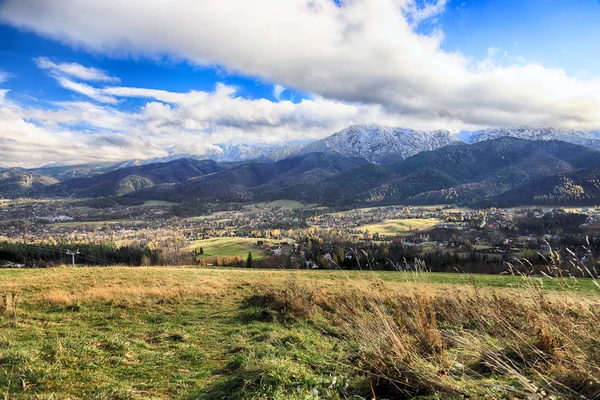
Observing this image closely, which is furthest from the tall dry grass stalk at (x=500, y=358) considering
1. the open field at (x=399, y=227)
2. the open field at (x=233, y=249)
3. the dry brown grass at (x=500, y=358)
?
the open field at (x=399, y=227)

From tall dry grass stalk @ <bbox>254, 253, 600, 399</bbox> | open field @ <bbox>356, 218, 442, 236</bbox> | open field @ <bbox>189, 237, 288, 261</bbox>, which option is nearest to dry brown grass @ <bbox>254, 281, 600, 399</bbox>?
tall dry grass stalk @ <bbox>254, 253, 600, 399</bbox>

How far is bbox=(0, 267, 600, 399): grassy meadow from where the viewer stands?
12.3ft

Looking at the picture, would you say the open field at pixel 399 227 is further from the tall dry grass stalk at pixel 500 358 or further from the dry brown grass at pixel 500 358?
the dry brown grass at pixel 500 358

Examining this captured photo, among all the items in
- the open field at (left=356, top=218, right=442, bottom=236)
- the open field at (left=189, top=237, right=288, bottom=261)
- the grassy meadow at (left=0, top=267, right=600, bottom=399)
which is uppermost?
the grassy meadow at (left=0, top=267, right=600, bottom=399)

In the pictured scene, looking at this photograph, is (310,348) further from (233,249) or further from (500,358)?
(233,249)

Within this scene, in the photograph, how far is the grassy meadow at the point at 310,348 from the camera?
375 centimetres

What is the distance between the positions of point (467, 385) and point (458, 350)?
1304 mm

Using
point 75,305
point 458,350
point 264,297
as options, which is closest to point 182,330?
point 264,297

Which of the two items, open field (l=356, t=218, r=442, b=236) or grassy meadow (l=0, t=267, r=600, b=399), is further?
open field (l=356, t=218, r=442, b=236)

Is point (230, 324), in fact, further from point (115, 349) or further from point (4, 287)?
point (4, 287)

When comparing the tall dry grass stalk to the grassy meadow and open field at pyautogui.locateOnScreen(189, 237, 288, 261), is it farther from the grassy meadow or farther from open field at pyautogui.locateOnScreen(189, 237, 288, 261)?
open field at pyautogui.locateOnScreen(189, 237, 288, 261)

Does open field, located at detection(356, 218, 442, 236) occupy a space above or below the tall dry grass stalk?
below

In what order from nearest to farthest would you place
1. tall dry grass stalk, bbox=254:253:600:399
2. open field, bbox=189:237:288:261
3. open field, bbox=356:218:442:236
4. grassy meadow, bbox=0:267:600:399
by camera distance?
tall dry grass stalk, bbox=254:253:600:399, grassy meadow, bbox=0:267:600:399, open field, bbox=189:237:288:261, open field, bbox=356:218:442:236

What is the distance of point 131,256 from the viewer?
7838 centimetres
